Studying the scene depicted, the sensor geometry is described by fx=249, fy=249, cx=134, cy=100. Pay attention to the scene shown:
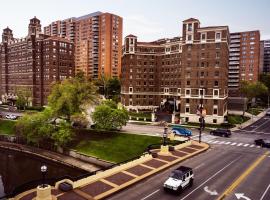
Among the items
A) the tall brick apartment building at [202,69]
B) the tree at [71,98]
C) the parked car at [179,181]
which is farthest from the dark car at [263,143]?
the tree at [71,98]

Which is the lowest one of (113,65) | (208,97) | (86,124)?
(86,124)

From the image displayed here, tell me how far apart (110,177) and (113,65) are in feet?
423

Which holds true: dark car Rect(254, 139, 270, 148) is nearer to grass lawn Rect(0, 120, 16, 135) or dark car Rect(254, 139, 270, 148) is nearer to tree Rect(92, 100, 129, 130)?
tree Rect(92, 100, 129, 130)

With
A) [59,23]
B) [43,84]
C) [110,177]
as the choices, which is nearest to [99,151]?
[110,177]

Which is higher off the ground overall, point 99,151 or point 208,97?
point 208,97

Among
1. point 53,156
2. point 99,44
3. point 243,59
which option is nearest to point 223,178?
point 53,156

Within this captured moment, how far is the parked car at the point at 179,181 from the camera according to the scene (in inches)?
955

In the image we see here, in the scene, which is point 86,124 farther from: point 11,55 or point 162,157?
point 11,55

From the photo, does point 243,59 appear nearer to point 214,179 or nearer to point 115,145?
point 115,145

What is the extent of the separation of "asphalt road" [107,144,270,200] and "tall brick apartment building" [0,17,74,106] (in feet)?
268

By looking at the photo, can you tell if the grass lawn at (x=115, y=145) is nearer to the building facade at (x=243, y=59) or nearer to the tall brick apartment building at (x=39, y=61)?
the tall brick apartment building at (x=39, y=61)

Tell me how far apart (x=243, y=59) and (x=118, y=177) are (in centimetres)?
13774

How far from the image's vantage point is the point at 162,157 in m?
36.6

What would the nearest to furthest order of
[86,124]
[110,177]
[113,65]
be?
[110,177], [86,124], [113,65]
